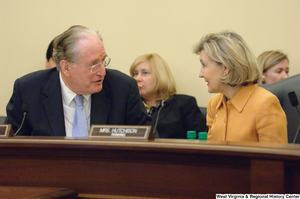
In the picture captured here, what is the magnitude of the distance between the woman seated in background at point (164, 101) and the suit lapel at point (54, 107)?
43.7 inches

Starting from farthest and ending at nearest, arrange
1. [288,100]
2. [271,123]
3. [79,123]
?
[288,100] → [79,123] → [271,123]

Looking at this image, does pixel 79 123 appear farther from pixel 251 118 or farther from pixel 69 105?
pixel 251 118

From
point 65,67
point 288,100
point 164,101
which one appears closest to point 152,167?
point 65,67

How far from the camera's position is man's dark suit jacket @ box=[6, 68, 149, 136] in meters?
1.76

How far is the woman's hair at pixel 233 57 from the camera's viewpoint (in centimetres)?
179

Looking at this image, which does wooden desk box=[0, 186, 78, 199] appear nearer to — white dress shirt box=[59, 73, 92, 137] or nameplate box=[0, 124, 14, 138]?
nameplate box=[0, 124, 14, 138]

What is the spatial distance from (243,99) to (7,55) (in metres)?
2.67

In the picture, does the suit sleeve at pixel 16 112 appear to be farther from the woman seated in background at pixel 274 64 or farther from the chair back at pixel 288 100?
the woman seated in background at pixel 274 64

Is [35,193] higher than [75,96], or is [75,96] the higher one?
[75,96]

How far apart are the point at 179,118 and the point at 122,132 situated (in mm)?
1778

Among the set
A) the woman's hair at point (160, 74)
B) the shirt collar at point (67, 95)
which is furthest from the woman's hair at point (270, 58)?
the shirt collar at point (67, 95)

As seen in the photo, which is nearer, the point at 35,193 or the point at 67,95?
the point at 35,193

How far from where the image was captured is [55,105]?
1.80 m

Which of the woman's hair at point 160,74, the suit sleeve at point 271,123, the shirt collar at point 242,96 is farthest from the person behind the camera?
the woman's hair at point 160,74
